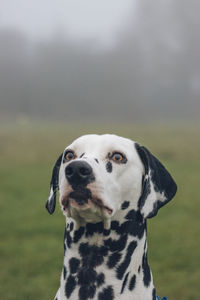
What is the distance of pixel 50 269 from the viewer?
908cm

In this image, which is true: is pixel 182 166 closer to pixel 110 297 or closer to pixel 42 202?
pixel 42 202

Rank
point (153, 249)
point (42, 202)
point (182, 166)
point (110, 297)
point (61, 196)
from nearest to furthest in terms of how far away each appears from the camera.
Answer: point (61, 196) → point (110, 297) → point (153, 249) → point (42, 202) → point (182, 166)

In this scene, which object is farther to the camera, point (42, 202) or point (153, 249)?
point (42, 202)

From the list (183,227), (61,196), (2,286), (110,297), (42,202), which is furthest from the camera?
(42,202)

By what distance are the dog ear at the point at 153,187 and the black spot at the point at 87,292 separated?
0.67 meters

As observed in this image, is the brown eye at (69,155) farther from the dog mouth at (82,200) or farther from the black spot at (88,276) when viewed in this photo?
the black spot at (88,276)

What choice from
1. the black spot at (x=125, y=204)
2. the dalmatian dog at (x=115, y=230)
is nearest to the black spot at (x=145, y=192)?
the dalmatian dog at (x=115, y=230)

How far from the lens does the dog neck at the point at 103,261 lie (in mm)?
3789

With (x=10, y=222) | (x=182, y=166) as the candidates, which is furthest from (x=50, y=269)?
(x=182, y=166)

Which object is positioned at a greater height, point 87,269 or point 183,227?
point 87,269

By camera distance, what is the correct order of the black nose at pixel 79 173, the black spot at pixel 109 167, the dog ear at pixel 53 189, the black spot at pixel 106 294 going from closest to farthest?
the black nose at pixel 79 173 < the black spot at pixel 109 167 < the black spot at pixel 106 294 < the dog ear at pixel 53 189

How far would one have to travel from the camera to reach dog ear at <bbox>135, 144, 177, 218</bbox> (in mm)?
3807

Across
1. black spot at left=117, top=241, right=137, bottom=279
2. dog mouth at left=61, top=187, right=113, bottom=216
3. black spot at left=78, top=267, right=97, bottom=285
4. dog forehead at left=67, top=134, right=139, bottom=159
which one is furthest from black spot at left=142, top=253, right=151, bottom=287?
dog forehead at left=67, top=134, right=139, bottom=159

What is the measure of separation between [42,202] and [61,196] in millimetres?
13611
